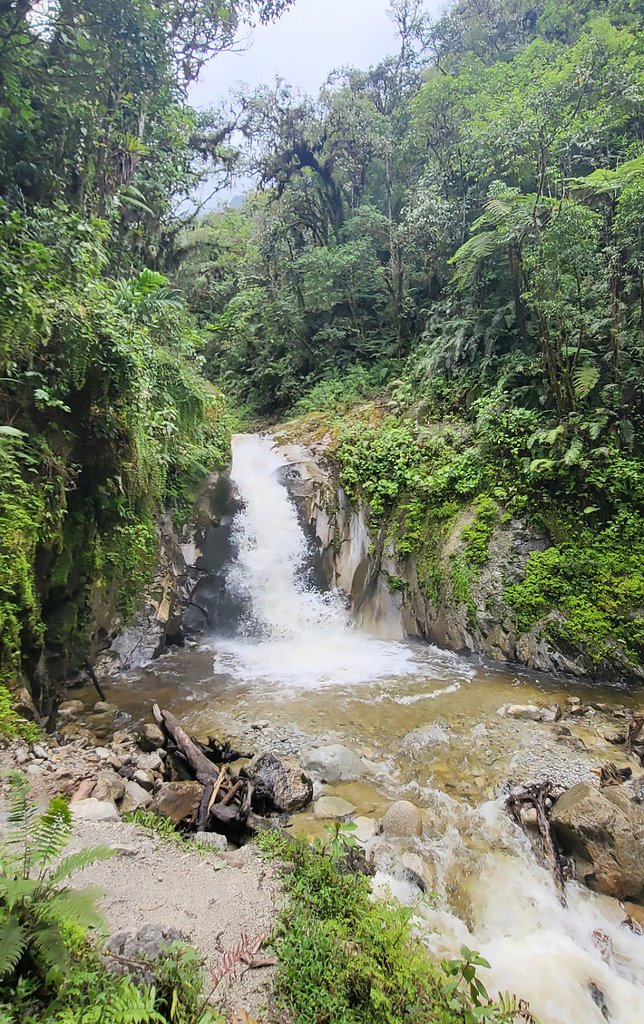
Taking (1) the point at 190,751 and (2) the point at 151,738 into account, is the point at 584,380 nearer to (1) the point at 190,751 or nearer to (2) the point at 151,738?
(1) the point at 190,751

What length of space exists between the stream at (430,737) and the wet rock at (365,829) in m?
0.20

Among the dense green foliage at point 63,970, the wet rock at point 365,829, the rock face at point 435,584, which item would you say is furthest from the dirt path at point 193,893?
the rock face at point 435,584

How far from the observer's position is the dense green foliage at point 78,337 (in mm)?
6078

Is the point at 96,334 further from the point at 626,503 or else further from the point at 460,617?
the point at 626,503

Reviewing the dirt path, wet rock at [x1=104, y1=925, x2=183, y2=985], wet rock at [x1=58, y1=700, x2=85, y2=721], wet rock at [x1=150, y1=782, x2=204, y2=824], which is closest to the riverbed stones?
the dirt path

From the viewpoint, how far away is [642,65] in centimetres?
1170

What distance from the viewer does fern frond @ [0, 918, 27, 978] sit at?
1.84 m

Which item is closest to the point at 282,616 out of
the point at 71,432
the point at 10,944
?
the point at 71,432

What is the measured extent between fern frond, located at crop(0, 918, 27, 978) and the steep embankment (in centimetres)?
835

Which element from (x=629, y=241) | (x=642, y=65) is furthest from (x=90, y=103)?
(x=642, y=65)

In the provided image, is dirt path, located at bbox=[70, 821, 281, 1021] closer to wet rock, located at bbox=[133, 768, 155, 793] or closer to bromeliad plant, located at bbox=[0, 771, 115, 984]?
bromeliad plant, located at bbox=[0, 771, 115, 984]

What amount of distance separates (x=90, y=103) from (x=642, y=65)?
41.4 feet

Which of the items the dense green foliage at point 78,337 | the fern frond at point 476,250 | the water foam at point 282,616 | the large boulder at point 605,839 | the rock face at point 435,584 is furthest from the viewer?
the fern frond at point 476,250

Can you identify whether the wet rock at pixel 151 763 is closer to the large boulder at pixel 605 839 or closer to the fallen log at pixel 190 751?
the fallen log at pixel 190 751
